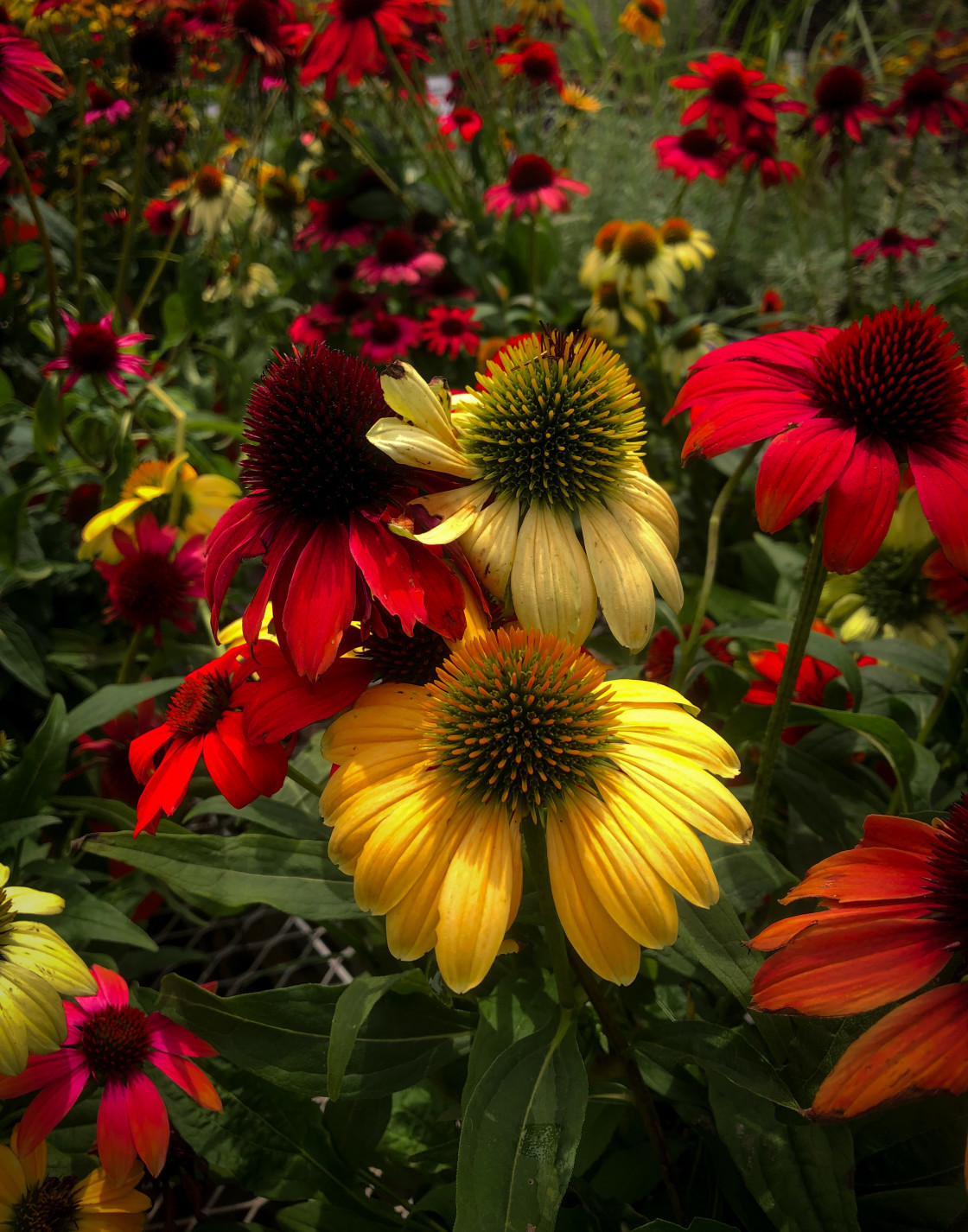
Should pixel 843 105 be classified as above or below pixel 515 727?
above

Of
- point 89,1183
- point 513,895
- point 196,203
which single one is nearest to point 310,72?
point 196,203

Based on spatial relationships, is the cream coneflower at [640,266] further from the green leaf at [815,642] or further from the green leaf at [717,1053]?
the green leaf at [717,1053]

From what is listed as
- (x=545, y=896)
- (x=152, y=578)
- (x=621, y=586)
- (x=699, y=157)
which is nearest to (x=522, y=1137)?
(x=545, y=896)

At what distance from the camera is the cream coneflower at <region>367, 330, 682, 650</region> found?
0.55 m

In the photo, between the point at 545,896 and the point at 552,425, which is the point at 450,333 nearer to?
the point at 552,425

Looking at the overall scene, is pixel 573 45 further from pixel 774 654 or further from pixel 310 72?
pixel 774 654

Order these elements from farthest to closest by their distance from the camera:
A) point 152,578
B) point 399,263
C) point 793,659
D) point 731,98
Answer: point 399,263
point 731,98
point 152,578
point 793,659

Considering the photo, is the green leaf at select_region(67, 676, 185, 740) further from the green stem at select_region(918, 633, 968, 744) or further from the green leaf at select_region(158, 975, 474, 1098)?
the green stem at select_region(918, 633, 968, 744)

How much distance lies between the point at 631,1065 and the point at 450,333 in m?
1.62

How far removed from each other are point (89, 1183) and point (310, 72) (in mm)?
1855

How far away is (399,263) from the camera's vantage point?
2070 millimetres

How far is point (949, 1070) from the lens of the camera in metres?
0.41

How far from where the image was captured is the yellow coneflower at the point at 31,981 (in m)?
0.62

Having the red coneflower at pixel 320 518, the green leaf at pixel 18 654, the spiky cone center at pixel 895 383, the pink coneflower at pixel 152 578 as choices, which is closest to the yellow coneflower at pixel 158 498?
the pink coneflower at pixel 152 578
